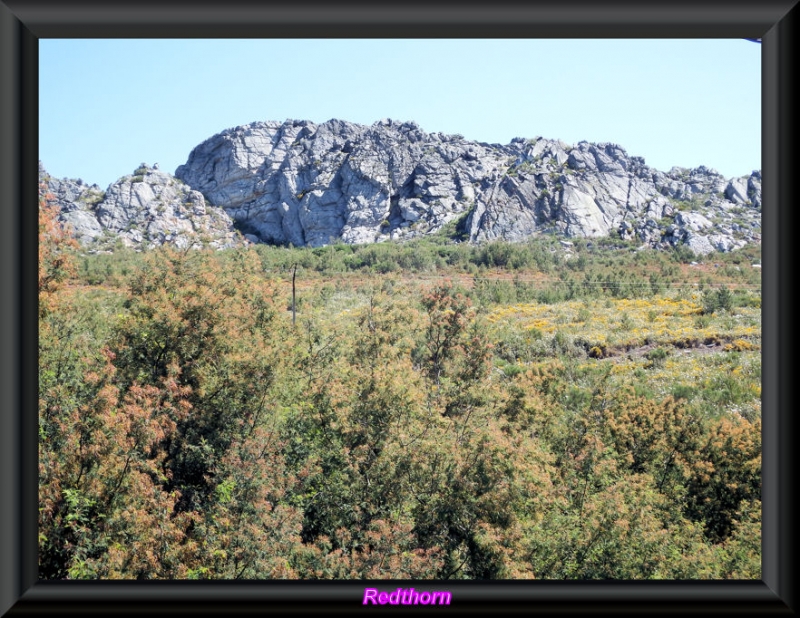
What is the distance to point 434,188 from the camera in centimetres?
2830

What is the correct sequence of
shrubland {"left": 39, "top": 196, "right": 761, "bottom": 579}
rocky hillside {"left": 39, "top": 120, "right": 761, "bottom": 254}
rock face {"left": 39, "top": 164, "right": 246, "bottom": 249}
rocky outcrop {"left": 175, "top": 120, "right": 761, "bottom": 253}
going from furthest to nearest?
rocky outcrop {"left": 175, "top": 120, "right": 761, "bottom": 253}
rocky hillside {"left": 39, "top": 120, "right": 761, "bottom": 254}
rock face {"left": 39, "top": 164, "right": 246, "bottom": 249}
shrubland {"left": 39, "top": 196, "right": 761, "bottom": 579}

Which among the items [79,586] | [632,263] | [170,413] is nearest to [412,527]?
[170,413]

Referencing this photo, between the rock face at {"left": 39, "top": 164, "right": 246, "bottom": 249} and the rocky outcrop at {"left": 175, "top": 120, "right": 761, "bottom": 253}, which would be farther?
the rocky outcrop at {"left": 175, "top": 120, "right": 761, "bottom": 253}

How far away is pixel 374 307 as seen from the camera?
841 centimetres

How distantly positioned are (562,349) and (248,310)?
449 centimetres

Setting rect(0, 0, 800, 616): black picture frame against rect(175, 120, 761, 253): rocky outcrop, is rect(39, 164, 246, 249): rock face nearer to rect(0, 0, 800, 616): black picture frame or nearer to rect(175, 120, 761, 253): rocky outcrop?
rect(175, 120, 761, 253): rocky outcrop

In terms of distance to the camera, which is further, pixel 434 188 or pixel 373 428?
pixel 434 188

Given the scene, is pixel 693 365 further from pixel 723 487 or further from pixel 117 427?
pixel 117 427

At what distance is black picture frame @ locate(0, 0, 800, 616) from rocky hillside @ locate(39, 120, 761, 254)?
1.57ft

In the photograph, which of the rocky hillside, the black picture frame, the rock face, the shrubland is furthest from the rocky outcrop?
the black picture frame

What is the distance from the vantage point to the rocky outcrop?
49.3 feet
